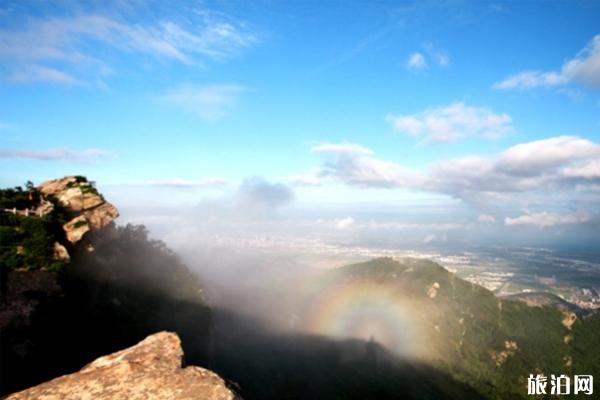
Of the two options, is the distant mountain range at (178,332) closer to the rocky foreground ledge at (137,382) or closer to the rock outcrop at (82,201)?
the rock outcrop at (82,201)

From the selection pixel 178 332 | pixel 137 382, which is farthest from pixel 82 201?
pixel 137 382

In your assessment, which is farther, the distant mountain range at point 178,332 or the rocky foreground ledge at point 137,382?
the distant mountain range at point 178,332

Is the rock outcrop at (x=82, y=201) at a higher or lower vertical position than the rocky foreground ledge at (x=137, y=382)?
higher

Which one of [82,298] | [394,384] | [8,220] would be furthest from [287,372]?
[8,220]

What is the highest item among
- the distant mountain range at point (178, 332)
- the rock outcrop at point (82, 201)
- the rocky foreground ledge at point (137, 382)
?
the rock outcrop at point (82, 201)

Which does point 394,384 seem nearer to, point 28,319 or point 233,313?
point 233,313

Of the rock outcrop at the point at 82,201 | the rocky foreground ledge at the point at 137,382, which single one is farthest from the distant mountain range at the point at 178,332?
the rocky foreground ledge at the point at 137,382
